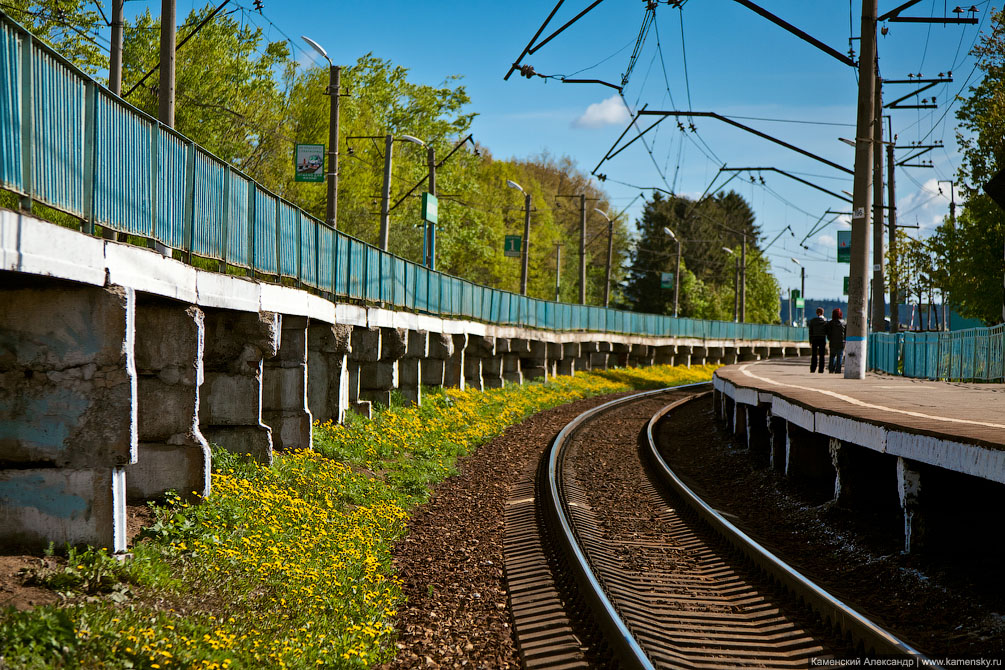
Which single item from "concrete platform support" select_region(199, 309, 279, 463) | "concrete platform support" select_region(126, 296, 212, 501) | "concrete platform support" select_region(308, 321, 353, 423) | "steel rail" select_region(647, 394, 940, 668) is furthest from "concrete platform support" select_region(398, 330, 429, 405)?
"concrete platform support" select_region(126, 296, 212, 501)

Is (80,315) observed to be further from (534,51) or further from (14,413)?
(534,51)

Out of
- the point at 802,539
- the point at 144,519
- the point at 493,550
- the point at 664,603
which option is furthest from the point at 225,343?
the point at 802,539

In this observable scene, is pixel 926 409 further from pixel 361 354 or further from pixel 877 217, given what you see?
pixel 877 217

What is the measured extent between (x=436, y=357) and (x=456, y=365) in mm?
1695

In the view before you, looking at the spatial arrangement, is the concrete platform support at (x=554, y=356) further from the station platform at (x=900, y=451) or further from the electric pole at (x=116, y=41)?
the electric pole at (x=116, y=41)

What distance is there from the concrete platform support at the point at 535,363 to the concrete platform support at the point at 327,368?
19.6 m

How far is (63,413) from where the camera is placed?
312 inches

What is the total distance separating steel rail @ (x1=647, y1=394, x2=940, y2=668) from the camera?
6.40 m

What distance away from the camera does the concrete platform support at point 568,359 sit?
4162 centimetres

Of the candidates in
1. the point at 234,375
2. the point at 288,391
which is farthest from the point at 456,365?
the point at 234,375

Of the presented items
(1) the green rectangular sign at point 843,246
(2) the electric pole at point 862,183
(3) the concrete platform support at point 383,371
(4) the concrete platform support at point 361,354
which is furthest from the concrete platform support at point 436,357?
(1) the green rectangular sign at point 843,246

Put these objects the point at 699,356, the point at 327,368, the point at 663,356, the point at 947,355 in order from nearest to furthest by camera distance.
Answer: the point at 327,368 → the point at 947,355 → the point at 663,356 → the point at 699,356

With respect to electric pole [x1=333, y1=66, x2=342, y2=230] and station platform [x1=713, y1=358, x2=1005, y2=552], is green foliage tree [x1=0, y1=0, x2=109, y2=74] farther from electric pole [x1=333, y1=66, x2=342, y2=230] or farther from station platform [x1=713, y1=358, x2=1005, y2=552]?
station platform [x1=713, y1=358, x2=1005, y2=552]

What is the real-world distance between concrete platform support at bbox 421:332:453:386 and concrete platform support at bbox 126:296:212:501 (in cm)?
1532
